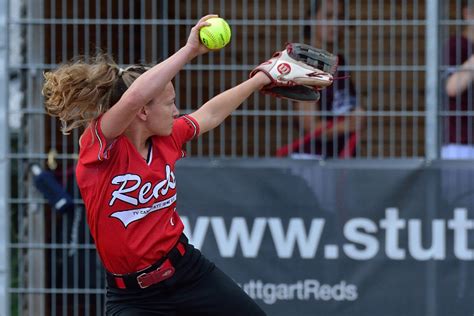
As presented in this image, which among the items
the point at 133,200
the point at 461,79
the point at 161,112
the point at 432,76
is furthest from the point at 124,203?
the point at 461,79

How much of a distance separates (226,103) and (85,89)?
79cm

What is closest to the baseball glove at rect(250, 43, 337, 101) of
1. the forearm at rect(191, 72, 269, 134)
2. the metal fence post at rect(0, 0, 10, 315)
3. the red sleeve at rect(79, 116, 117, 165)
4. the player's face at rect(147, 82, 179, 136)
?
the forearm at rect(191, 72, 269, 134)

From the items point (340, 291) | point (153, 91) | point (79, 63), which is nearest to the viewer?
point (153, 91)

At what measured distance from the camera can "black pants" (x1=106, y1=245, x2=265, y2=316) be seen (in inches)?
205

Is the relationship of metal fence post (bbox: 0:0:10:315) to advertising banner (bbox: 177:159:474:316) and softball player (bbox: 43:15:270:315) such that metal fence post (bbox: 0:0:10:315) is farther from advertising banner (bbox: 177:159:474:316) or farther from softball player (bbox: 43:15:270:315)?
softball player (bbox: 43:15:270:315)

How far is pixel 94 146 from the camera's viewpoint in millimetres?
5094

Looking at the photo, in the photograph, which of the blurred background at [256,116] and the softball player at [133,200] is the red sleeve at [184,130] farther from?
the blurred background at [256,116]

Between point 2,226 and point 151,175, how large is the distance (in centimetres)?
214

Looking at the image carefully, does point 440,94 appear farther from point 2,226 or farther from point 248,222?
point 2,226

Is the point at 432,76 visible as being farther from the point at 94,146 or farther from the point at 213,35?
the point at 94,146

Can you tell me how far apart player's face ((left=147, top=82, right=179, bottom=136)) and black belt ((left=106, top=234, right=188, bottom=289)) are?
0.56m

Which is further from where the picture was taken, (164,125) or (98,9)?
(98,9)

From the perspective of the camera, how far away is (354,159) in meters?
6.92

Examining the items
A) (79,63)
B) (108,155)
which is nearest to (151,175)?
(108,155)
